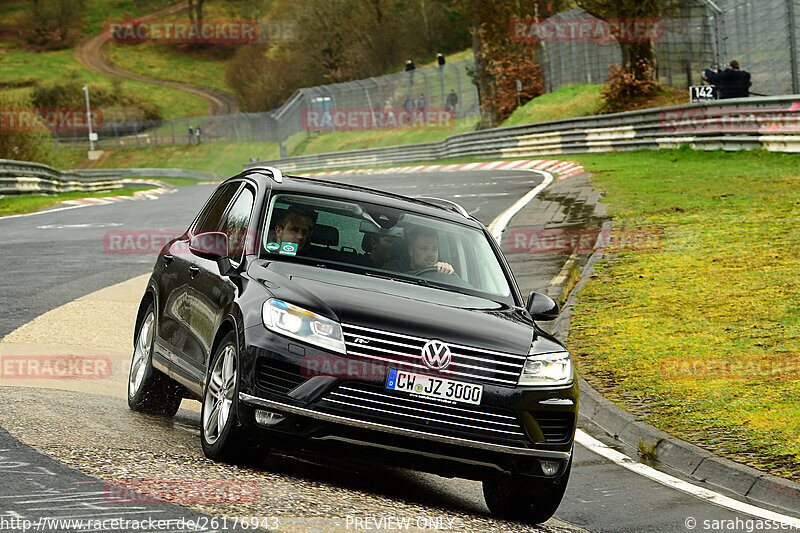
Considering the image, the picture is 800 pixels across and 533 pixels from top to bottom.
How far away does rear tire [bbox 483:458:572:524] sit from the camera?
6.83 metres

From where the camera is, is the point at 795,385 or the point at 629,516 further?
the point at 795,385

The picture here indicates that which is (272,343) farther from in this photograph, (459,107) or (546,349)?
(459,107)

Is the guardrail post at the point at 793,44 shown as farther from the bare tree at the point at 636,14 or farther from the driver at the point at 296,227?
the driver at the point at 296,227

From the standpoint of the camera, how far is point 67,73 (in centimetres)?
13500

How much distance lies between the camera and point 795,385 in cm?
984

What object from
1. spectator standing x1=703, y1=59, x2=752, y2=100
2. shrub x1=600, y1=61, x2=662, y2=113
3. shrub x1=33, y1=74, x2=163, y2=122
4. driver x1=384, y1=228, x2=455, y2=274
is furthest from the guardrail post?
shrub x1=33, y1=74, x2=163, y2=122

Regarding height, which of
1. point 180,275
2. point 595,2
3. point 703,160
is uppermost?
point 595,2

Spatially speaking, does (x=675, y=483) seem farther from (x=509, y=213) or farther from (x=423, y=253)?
(x=509, y=213)

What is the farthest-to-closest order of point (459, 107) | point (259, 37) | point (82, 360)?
1. point (259, 37)
2. point (459, 107)
3. point (82, 360)

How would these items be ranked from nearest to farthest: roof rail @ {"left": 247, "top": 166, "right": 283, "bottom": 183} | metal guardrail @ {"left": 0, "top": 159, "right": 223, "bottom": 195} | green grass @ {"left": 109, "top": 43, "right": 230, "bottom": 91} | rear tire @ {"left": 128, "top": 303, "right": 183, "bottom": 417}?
roof rail @ {"left": 247, "top": 166, "right": 283, "bottom": 183} → rear tire @ {"left": 128, "top": 303, "right": 183, "bottom": 417} → metal guardrail @ {"left": 0, "top": 159, "right": 223, "bottom": 195} → green grass @ {"left": 109, "top": 43, "right": 230, "bottom": 91}

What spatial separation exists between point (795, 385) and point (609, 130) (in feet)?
95.2

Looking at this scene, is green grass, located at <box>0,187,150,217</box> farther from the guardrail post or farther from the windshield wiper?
the windshield wiper

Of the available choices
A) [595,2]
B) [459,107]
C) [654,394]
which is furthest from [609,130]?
[654,394]

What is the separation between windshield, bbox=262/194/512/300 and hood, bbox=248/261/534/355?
209 mm
